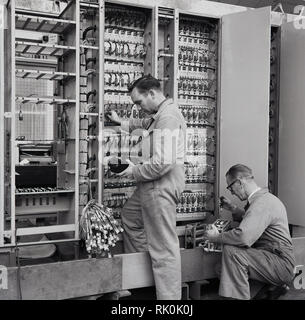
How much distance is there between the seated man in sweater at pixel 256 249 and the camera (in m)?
3.03

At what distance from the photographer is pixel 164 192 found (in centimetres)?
291

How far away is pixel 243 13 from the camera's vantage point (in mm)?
3945

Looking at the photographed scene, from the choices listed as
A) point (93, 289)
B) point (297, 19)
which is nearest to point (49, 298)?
point (93, 289)

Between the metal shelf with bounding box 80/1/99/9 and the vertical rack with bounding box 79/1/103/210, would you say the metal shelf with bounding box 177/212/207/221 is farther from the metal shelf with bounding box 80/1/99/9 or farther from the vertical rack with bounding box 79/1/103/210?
the metal shelf with bounding box 80/1/99/9

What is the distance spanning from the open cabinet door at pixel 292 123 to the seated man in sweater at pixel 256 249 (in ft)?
3.47

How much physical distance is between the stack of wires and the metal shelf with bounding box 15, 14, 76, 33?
56.9 inches

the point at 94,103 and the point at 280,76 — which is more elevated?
the point at 280,76

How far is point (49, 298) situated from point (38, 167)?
1204 millimetres

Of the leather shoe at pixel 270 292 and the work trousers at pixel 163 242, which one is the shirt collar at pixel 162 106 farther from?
the leather shoe at pixel 270 292

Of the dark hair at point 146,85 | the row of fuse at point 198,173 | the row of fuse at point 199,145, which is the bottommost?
the row of fuse at point 198,173

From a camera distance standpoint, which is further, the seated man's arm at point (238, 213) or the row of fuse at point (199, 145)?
the row of fuse at point (199, 145)

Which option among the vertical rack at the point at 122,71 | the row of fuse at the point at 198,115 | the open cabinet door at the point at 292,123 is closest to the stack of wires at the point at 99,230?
the vertical rack at the point at 122,71

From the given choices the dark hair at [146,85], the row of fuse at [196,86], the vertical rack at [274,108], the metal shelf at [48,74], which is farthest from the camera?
the vertical rack at [274,108]

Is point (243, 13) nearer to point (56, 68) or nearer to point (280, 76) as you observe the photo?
point (280, 76)
